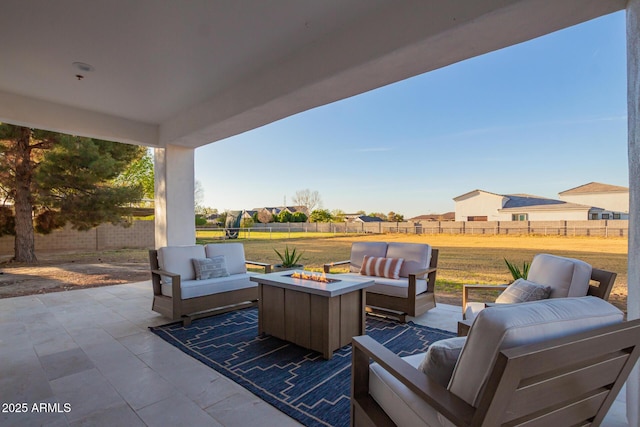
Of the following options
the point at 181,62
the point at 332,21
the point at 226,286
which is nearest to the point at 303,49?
the point at 332,21

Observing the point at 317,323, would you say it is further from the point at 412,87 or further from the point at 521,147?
the point at 521,147

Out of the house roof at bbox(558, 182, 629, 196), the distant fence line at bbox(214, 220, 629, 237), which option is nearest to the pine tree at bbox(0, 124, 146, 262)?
the distant fence line at bbox(214, 220, 629, 237)

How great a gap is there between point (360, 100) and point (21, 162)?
9.66 m

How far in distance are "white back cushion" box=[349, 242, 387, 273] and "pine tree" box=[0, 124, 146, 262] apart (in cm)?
712

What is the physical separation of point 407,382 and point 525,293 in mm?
1900

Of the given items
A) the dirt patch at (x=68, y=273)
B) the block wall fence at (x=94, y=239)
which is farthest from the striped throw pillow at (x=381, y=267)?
the block wall fence at (x=94, y=239)

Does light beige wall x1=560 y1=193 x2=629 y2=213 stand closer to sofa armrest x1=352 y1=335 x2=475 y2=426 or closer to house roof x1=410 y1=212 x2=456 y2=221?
house roof x1=410 y1=212 x2=456 y2=221

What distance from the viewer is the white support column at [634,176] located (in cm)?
171

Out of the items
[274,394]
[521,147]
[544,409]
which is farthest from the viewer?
[521,147]

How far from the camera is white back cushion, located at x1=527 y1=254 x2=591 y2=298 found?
2.32 m

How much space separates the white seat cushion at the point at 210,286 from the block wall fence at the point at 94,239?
860cm

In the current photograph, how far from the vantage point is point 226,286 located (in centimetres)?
415

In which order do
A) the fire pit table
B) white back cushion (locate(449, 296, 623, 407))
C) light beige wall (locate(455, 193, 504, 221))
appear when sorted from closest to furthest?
white back cushion (locate(449, 296, 623, 407)), the fire pit table, light beige wall (locate(455, 193, 504, 221))

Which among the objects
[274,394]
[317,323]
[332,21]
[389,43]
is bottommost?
[274,394]
